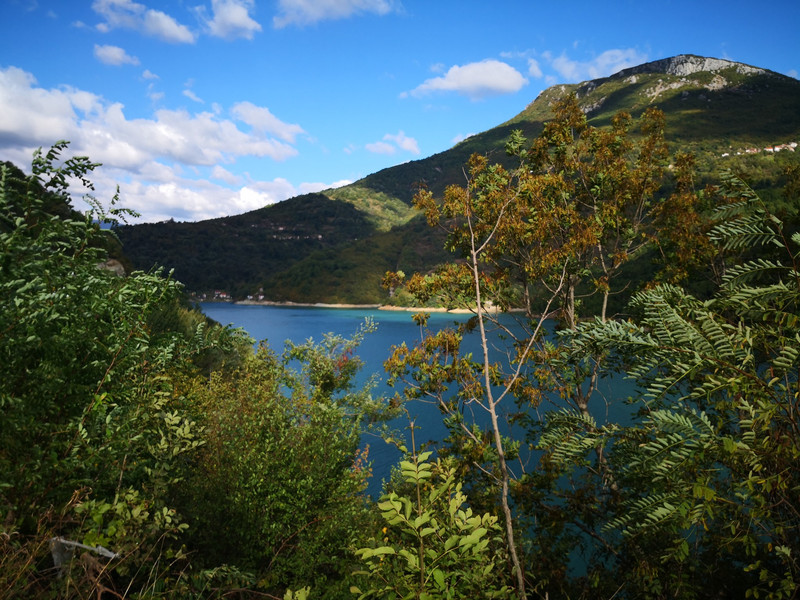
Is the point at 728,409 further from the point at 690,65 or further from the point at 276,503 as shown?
the point at 690,65

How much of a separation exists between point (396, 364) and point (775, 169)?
8054 centimetres

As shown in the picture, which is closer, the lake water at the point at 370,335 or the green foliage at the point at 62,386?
the green foliage at the point at 62,386

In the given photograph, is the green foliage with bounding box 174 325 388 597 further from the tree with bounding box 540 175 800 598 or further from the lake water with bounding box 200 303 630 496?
the tree with bounding box 540 175 800 598

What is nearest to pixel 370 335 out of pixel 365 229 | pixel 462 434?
pixel 462 434

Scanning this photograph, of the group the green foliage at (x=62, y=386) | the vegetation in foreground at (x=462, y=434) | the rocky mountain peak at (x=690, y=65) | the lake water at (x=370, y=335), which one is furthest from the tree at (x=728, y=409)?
the rocky mountain peak at (x=690, y=65)

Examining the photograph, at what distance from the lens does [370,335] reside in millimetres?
62531

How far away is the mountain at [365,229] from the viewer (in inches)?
4286

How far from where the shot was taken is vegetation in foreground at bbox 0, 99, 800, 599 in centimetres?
215

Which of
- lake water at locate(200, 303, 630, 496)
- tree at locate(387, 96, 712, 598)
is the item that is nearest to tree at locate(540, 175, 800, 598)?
tree at locate(387, 96, 712, 598)

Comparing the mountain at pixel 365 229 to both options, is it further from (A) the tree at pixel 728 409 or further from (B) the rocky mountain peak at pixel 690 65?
(A) the tree at pixel 728 409

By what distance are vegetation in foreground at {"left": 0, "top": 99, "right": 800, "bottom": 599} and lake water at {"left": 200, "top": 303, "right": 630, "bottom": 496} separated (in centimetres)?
321

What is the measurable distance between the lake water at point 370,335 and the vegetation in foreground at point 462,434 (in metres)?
3.21

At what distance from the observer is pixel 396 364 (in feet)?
21.3

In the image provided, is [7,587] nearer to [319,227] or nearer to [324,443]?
[324,443]
